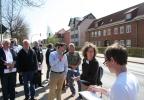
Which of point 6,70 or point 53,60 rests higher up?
point 53,60

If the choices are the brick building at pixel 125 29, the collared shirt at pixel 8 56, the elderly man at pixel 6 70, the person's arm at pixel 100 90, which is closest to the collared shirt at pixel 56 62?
the elderly man at pixel 6 70

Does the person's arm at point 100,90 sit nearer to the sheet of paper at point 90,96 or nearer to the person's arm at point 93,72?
the sheet of paper at point 90,96

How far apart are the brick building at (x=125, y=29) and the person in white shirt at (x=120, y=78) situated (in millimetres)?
33010

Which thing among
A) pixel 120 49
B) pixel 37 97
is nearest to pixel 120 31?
pixel 37 97

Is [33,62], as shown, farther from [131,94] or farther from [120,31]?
[120,31]

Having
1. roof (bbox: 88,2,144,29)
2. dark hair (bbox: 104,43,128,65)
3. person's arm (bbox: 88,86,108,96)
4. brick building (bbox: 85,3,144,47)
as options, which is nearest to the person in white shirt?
dark hair (bbox: 104,43,128,65)

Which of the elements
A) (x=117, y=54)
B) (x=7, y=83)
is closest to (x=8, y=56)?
(x=7, y=83)

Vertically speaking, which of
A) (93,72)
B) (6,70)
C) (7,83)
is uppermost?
(93,72)

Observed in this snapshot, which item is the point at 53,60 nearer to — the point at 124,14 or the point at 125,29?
the point at 125,29

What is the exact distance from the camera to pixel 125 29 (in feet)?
122

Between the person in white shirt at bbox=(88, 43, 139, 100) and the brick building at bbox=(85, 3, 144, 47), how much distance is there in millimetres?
33010

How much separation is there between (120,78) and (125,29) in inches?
1478

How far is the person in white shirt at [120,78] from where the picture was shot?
5.16ft

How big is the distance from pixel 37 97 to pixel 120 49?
15.9ft
